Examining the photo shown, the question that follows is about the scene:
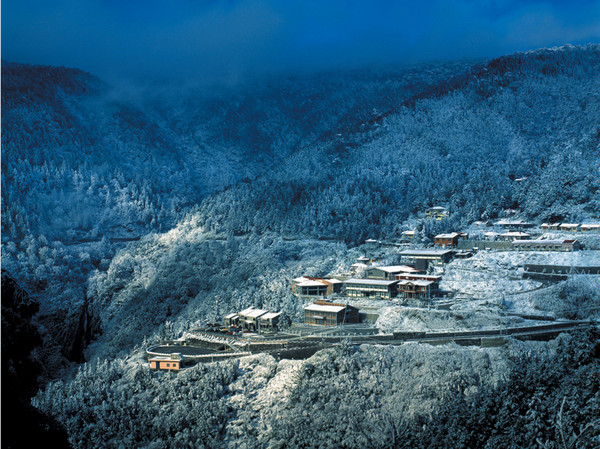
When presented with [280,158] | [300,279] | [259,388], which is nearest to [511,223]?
[300,279]

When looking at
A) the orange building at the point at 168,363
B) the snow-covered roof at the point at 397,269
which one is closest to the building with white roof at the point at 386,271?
the snow-covered roof at the point at 397,269

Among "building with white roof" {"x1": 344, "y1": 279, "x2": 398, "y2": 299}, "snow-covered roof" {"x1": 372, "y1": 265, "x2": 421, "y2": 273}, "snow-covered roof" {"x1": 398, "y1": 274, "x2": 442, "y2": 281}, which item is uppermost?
"snow-covered roof" {"x1": 372, "y1": 265, "x2": 421, "y2": 273}

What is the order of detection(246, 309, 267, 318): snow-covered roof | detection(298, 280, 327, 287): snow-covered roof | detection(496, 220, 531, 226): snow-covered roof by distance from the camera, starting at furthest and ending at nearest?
detection(496, 220, 531, 226): snow-covered roof
detection(298, 280, 327, 287): snow-covered roof
detection(246, 309, 267, 318): snow-covered roof

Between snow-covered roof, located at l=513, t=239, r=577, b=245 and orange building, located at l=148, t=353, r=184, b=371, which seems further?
snow-covered roof, located at l=513, t=239, r=577, b=245

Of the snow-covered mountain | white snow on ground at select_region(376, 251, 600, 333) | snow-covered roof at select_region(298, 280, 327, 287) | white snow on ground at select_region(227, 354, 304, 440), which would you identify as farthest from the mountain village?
the snow-covered mountain

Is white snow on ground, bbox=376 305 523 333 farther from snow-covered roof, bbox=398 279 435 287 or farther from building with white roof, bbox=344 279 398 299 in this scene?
building with white roof, bbox=344 279 398 299

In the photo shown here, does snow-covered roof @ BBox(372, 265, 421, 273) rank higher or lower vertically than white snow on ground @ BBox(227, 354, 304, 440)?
higher

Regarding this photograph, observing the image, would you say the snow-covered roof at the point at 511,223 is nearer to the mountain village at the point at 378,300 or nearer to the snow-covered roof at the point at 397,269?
the mountain village at the point at 378,300

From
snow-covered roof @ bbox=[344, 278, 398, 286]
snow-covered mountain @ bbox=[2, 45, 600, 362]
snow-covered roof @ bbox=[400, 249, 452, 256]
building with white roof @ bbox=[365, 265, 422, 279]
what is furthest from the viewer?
snow-covered mountain @ bbox=[2, 45, 600, 362]

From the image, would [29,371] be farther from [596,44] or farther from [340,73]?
[340,73]
